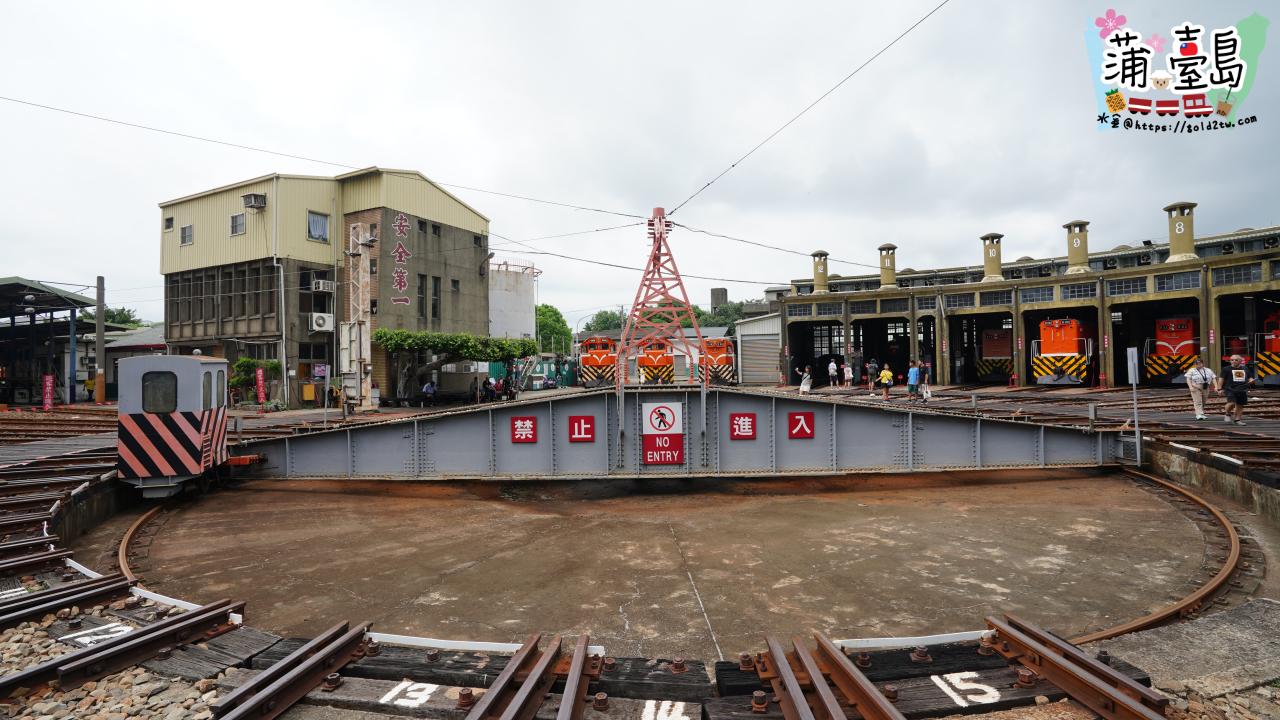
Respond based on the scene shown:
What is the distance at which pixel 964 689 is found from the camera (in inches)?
170

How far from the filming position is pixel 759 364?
43.8m

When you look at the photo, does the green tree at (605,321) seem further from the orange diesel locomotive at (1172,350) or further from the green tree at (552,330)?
the orange diesel locomotive at (1172,350)

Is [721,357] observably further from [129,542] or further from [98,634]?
[98,634]

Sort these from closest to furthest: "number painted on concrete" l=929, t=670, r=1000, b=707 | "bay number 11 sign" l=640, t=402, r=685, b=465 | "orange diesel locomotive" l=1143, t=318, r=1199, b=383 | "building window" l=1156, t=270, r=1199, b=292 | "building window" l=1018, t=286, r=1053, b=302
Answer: "number painted on concrete" l=929, t=670, r=1000, b=707 → "bay number 11 sign" l=640, t=402, r=685, b=465 → "building window" l=1156, t=270, r=1199, b=292 → "orange diesel locomotive" l=1143, t=318, r=1199, b=383 → "building window" l=1018, t=286, r=1053, b=302

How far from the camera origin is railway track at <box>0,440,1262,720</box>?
4.12 meters

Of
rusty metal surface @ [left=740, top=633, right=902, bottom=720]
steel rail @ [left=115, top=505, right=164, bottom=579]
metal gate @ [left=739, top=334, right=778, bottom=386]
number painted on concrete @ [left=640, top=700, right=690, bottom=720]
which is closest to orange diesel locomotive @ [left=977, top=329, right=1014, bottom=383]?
metal gate @ [left=739, top=334, right=778, bottom=386]

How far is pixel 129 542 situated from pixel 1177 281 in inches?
1496

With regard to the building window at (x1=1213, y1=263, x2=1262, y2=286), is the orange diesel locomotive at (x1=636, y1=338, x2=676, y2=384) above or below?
below

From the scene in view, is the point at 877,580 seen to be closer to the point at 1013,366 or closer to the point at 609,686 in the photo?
the point at 609,686

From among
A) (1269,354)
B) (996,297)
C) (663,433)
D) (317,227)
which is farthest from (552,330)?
(663,433)

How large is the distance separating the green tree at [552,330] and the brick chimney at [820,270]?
57.4 metres

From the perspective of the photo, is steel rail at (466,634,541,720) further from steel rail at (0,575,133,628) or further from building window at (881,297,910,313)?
building window at (881,297,910,313)

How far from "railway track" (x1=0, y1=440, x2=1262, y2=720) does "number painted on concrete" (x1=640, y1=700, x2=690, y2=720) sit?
14 millimetres

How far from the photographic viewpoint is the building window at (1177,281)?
89.1 ft
